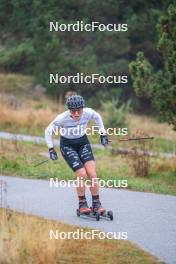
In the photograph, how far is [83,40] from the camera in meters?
35.1

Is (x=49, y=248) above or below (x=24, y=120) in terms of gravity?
below

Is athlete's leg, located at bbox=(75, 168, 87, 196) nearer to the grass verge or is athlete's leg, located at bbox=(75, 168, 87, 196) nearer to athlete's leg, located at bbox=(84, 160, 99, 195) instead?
athlete's leg, located at bbox=(84, 160, 99, 195)

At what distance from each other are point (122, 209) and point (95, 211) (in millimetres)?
927

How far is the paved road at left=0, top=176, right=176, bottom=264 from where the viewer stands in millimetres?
8852

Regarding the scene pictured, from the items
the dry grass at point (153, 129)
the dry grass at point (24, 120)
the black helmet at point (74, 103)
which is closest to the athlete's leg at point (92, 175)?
the black helmet at point (74, 103)

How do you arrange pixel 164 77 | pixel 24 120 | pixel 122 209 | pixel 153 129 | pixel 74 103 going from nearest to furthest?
pixel 74 103 < pixel 122 209 < pixel 164 77 < pixel 24 120 < pixel 153 129

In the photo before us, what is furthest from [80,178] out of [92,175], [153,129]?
[153,129]

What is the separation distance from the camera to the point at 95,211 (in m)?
10.0

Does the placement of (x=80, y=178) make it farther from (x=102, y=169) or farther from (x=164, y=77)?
(x=102, y=169)

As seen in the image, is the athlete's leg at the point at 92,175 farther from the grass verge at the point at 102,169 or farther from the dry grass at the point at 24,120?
the dry grass at the point at 24,120

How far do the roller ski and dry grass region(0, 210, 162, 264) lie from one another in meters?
1.22

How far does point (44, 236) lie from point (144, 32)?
2831 centimetres

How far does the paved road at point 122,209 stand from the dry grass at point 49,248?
30 cm

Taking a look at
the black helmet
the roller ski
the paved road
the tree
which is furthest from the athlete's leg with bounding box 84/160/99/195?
the tree
